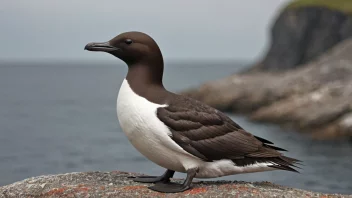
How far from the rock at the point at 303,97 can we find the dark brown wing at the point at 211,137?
20102mm

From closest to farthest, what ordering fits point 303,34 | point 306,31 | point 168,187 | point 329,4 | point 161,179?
point 168,187
point 161,179
point 329,4
point 306,31
point 303,34

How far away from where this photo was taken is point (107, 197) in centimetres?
840

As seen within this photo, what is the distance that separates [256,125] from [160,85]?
2895cm

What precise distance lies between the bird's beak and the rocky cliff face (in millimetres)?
54277

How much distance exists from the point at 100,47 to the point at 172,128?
166cm

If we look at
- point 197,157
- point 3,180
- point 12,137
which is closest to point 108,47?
point 197,157

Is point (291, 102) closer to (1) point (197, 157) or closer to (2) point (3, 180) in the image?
(2) point (3, 180)

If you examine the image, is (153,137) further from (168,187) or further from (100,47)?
(100,47)

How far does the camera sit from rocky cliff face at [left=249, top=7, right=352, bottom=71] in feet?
202

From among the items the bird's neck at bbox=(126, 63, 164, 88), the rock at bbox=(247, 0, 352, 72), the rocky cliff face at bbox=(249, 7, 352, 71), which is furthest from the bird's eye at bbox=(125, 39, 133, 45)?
the rocky cliff face at bbox=(249, 7, 352, 71)

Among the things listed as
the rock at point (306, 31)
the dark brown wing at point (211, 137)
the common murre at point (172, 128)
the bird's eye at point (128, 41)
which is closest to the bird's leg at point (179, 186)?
the common murre at point (172, 128)

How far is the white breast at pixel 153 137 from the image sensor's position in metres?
8.04

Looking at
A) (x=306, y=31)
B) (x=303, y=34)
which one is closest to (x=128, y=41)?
(x=306, y=31)

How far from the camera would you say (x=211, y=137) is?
330 inches
